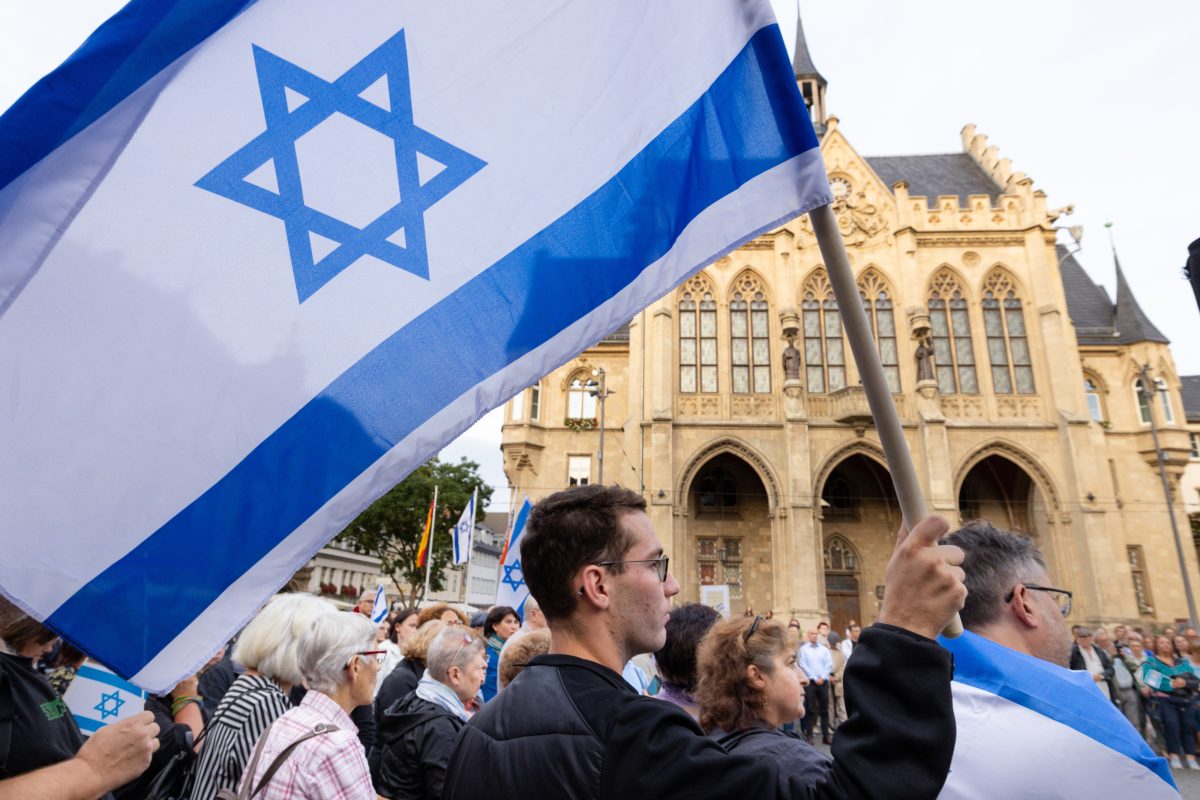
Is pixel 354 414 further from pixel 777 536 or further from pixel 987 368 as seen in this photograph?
pixel 987 368

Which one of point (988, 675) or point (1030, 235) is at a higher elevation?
point (1030, 235)

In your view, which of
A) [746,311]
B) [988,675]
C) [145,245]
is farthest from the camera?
[746,311]

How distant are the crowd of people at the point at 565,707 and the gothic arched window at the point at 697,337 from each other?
21.5 metres

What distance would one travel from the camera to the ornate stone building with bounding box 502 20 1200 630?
22875 millimetres

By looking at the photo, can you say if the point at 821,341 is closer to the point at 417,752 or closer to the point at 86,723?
the point at 417,752

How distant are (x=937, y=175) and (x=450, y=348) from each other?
3446cm

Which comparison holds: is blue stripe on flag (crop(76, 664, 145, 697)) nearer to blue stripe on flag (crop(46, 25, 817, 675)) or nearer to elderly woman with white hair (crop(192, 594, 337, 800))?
elderly woman with white hair (crop(192, 594, 337, 800))

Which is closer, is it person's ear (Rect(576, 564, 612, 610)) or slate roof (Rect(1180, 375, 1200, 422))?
person's ear (Rect(576, 564, 612, 610))

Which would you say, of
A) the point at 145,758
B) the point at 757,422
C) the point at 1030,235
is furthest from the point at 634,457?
the point at 145,758

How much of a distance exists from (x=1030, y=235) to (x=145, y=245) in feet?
95.8

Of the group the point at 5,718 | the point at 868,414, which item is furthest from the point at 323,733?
the point at 868,414

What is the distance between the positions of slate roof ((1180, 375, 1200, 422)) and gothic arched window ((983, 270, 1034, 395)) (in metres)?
14.1

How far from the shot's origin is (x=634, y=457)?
24141 mm

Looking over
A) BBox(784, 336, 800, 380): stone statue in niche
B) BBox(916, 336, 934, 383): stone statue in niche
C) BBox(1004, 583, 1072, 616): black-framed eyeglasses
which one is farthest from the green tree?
BBox(1004, 583, 1072, 616): black-framed eyeglasses
